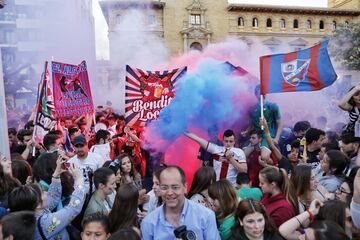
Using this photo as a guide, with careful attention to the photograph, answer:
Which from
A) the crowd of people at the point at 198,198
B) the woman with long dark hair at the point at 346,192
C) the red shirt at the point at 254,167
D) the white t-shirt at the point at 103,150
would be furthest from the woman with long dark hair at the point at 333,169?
the white t-shirt at the point at 103,150

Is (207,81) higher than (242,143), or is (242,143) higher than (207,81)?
(207,81)

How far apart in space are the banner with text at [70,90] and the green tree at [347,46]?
87.1 feet

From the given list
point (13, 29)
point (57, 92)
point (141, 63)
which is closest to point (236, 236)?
point (57, 92)

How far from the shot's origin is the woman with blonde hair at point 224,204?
3.39m

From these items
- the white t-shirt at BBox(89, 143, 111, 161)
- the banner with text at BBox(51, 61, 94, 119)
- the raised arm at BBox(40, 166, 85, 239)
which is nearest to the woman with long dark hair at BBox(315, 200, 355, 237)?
the raised arm at BBox(40, 166, 85, 239)

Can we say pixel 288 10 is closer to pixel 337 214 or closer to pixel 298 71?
pixel 298 71

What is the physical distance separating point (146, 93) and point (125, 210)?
3506 mm

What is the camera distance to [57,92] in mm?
7176

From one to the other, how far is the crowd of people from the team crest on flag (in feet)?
3.06

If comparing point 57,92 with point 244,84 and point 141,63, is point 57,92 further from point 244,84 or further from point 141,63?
point 141,63

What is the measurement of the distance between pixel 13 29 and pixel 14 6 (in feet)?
11.0

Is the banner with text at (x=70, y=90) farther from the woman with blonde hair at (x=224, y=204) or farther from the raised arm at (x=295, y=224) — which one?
the raised arm at (x=295, y=224)

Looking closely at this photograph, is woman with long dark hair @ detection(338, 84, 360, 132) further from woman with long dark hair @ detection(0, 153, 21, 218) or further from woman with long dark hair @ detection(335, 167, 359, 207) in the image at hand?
woman with long dark hair @ detection(0, 153, 21, 218)

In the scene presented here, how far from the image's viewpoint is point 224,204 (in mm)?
3572
